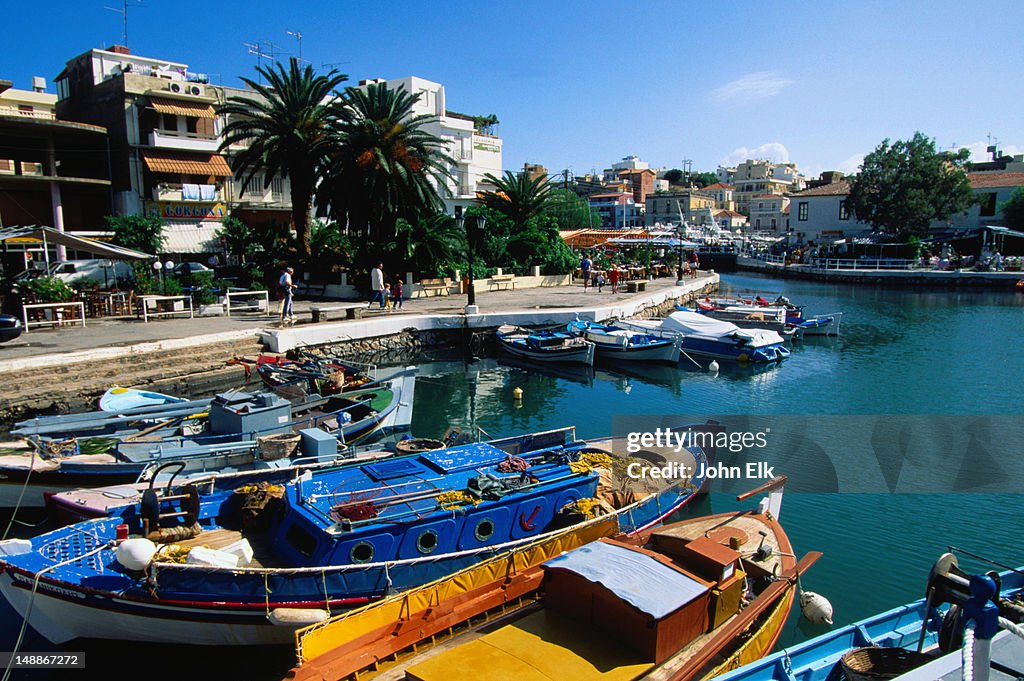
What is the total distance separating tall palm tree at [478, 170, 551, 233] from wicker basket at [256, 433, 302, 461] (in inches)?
1449

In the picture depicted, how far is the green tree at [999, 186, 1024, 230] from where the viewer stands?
68.6m

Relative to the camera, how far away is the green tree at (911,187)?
221ft

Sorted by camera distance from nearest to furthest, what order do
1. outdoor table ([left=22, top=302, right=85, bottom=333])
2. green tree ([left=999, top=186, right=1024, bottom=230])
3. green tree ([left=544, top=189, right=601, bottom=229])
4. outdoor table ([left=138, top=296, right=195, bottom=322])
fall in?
outdoor table ([left=22, top=302, right=85, bottom=333])
outdoor table ([left=138, top=296, right=195, bottom=322])
green tree ([left=999, top=186, right=1024, bottom=230])
green tree ([left=544, top=189, right=601, bottom=229])

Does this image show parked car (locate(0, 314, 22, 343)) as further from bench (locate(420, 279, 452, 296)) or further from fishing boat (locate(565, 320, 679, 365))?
fishing boat (locate(565, 320, 679, 365))

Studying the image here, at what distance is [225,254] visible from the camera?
138 ft

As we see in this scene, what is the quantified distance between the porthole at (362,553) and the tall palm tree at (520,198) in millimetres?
41336

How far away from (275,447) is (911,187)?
71.7 metres

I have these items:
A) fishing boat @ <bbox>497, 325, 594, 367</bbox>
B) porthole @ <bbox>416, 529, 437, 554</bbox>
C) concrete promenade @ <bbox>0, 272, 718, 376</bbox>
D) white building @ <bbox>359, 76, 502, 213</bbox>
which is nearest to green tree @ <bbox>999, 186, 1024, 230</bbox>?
concrete promenade @ <bbox>0, 272, 718, 376</bbox>

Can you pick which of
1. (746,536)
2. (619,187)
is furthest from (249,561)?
(619,187)

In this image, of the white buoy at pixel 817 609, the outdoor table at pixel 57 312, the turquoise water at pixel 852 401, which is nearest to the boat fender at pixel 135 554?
the turquoise water at pixel 852 401

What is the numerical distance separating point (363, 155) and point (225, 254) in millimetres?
13183

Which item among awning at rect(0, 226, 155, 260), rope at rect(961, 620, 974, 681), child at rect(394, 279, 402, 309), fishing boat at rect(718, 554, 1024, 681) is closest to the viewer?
rope at rect(961, 620, 974, 681)

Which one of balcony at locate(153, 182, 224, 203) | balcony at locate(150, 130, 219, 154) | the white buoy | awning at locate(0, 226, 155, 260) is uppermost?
balcony at locate(150, 130, 219, 154)

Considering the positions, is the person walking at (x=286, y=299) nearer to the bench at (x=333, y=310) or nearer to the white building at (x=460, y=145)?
the bench at (x=333, y=310)
